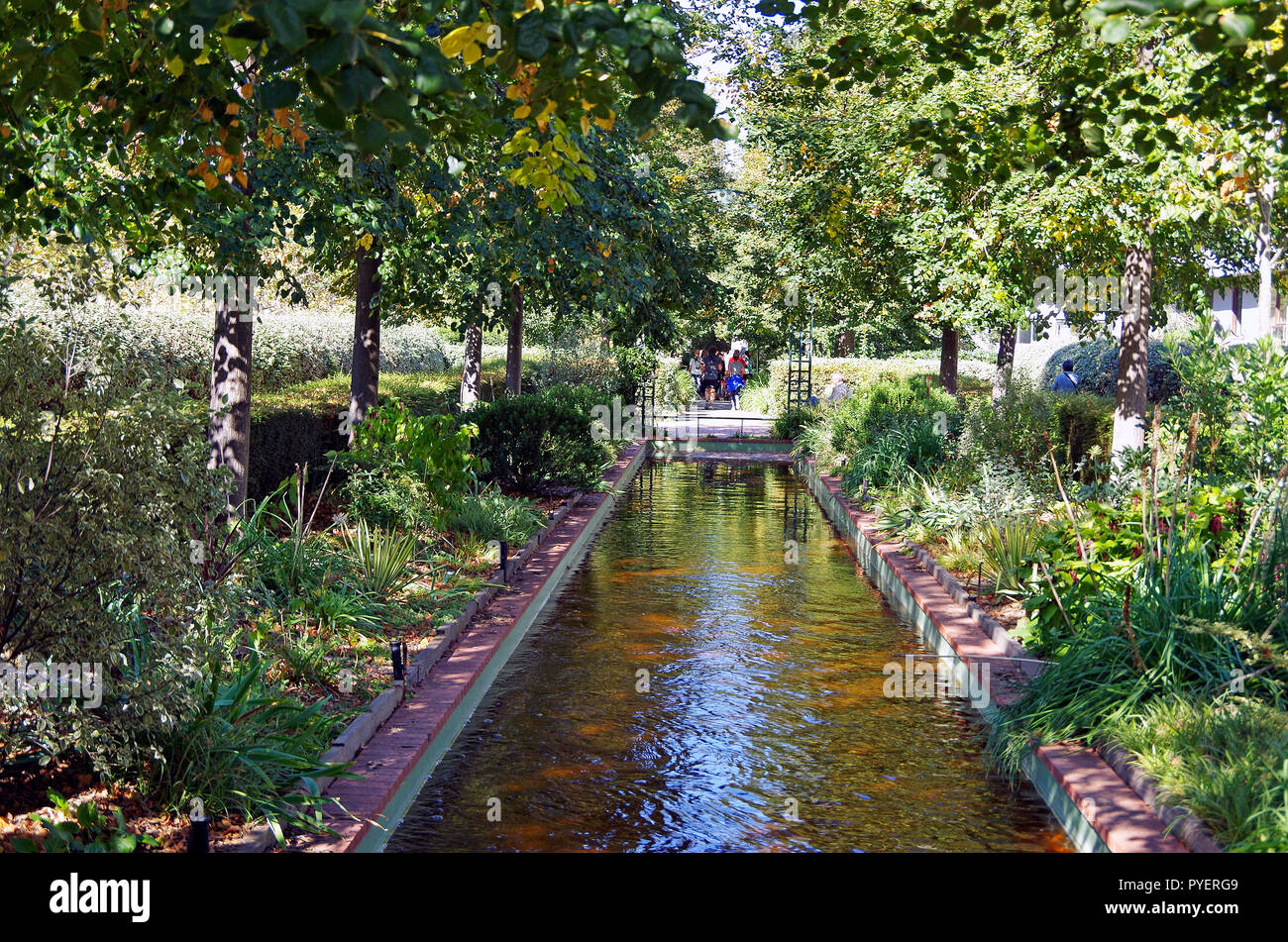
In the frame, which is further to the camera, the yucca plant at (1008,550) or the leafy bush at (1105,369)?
the leafy bush at (1105,369)

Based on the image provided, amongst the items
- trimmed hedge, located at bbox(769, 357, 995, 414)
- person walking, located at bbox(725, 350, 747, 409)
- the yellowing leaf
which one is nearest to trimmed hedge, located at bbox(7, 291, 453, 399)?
the yellowing leaf

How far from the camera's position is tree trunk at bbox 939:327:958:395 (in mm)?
24234

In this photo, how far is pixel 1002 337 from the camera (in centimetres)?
2439

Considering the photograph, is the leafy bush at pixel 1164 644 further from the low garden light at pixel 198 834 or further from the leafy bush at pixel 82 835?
the leafy bush at pixel 82 835

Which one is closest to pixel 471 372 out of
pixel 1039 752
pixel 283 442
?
pixel 283 442

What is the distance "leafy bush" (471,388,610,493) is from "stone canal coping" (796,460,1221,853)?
180 inches

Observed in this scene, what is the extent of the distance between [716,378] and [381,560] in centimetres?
3087

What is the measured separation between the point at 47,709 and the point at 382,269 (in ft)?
30.5

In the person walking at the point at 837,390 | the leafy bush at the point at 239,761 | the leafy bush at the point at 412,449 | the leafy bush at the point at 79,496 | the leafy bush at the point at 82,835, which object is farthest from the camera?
the person walking at the point at 837,390

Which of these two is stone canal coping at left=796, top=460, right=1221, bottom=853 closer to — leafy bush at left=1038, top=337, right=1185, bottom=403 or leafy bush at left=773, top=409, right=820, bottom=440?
leafy bush at left=773, top=409, right=820, bottom=440

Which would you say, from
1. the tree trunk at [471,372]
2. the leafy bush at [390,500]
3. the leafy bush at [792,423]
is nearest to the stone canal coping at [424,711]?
the leafy bush at [390,500]

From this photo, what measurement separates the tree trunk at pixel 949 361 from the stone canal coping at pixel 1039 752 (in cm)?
1085

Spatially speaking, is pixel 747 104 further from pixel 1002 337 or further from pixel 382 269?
pixel 382 269

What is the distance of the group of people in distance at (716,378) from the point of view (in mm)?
39625
